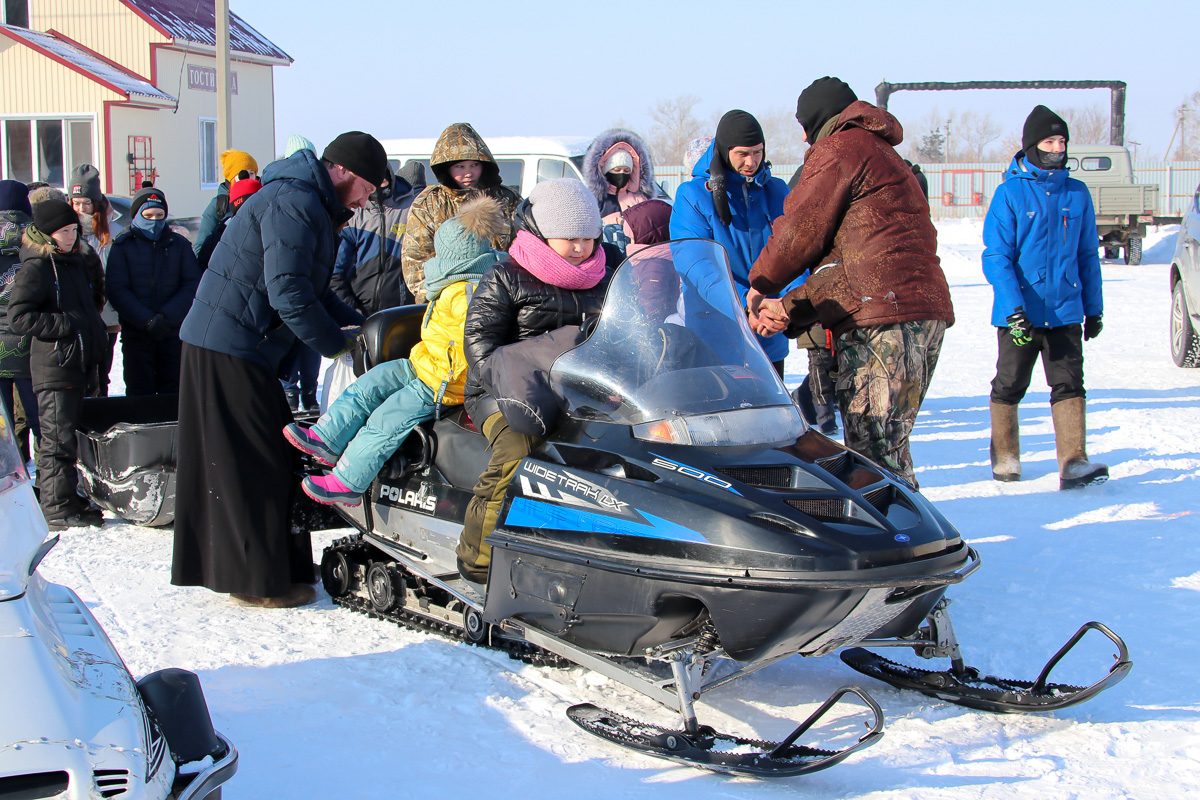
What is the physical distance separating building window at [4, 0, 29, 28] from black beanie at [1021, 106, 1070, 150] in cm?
2419

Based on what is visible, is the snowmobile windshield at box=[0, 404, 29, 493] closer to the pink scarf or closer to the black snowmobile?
the black snowmobile

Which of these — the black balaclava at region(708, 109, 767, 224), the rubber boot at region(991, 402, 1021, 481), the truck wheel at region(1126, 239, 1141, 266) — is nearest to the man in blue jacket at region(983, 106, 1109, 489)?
the rubber boot at region(991, 402, 1021, 481)

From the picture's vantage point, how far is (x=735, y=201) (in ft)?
16.9

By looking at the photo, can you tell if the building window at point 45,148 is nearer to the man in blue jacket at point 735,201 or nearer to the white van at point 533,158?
the white van at point 533,158

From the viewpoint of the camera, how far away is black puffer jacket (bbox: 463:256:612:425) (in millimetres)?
3498

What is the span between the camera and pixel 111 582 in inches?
175

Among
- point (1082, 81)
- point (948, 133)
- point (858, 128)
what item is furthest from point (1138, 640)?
point (948, 133)

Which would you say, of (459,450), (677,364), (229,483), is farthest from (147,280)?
(677,364)

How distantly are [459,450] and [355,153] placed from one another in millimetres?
1337

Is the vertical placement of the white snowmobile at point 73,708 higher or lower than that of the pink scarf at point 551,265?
lower

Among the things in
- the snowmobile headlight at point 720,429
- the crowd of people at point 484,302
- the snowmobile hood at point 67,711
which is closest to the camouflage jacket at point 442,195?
the crowd of people at point 484,302

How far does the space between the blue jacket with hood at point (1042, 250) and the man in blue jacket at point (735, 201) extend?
1.40 metres

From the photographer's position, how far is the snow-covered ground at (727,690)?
2752 millimetres

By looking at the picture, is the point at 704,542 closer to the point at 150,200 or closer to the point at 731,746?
the point at 731,746
